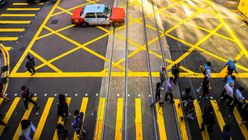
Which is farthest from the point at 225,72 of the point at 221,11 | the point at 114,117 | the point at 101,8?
the point at 101,8

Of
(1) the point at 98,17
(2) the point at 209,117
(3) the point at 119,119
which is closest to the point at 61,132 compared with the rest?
(3) the point at 119,119

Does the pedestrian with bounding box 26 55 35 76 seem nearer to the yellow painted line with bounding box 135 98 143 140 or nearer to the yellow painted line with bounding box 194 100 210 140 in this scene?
the yellow painted line with bounding box 135 98 143 140

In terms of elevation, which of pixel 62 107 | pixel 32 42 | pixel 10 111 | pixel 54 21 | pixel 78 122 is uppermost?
pixel 78 122

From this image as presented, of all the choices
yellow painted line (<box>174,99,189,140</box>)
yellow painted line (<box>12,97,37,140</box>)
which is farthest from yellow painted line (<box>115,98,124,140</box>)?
yellow painted line (<box>12,97,37,140</box>)

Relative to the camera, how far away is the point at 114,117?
11727 mm

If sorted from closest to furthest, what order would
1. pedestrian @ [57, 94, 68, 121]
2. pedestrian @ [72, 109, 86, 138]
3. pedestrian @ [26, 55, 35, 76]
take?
pedestrian @ [72, 109, 86, 138] < pedestrian @ [57, 94, 68, 121] < pedestrian @ [26, 55, 35, 76]

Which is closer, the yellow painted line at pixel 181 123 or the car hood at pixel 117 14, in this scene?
the yellow painted line at pixel 181 123

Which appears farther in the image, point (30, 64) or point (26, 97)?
point (30, 64)

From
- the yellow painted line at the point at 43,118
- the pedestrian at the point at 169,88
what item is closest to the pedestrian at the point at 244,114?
the pedestrian at the point at 169,88

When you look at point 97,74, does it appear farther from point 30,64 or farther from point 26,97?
point 26,97

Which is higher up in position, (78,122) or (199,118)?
(78,122)

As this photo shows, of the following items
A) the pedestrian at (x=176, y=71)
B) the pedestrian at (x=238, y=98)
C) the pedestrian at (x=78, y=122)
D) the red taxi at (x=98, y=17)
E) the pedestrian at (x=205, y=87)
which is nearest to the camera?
the pedestrian at (x=78, y=122)

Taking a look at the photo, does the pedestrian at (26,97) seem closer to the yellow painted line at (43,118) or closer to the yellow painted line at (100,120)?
the yellow painted line at (43,118)

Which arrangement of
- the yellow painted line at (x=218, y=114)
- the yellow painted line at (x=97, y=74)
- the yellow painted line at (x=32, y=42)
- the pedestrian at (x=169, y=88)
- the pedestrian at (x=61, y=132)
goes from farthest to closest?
the yellow painted line at (x=32, y=42), the yellow painted line at (x=97, y=74), the pedestrian at (x=169, y=88), the yellow painted line at (x=218, y=114), the pedestrian at (x=61, y=132)
